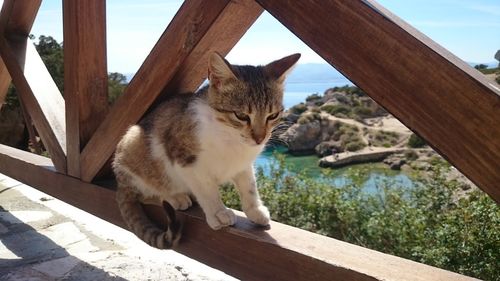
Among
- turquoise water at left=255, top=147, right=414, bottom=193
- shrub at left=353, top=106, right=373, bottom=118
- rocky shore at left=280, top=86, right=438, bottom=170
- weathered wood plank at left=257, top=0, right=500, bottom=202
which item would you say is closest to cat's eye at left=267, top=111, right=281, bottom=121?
weathered wood plank at left=257, top=0, right=500, bottom=202

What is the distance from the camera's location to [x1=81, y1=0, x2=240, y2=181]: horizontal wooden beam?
1.64m

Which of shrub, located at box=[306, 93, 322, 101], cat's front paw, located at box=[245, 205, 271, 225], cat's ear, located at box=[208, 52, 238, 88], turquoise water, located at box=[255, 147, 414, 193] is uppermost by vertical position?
shrub, located at box=[306, 93, 322, 101]

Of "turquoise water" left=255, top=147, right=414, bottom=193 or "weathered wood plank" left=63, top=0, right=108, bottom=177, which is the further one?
"turquoise water" left=255, top=147, right=414, bottom=193

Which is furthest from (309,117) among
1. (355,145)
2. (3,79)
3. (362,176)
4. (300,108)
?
(3,79)

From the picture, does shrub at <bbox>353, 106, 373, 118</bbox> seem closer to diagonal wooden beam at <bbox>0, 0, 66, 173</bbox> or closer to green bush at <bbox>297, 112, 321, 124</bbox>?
green bush at <bbox>297, 112, 321, 124</bbox>

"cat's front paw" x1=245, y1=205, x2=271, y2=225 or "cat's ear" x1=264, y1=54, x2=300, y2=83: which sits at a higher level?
"cat's ear" x1=264, y1=54, x2=300, y2=83

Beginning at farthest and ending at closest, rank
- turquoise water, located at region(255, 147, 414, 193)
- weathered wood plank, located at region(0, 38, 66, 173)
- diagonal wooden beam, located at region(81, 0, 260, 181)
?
turquoise water, located at region(255, 147, 414, 193)
weathered wood plank, located at region(0, 38, 66, 173)
diagonal wooden beam, located at region(81, 0, 260, 181)

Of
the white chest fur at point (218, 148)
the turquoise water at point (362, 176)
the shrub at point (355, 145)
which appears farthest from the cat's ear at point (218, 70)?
the shrub at point (355, 145)

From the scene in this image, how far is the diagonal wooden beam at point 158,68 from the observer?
1620 mm

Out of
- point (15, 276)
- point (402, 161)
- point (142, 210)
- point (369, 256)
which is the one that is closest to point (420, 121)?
point (369, 256)

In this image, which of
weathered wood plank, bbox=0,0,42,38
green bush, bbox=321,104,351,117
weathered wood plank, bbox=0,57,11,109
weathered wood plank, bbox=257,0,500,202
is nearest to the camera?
weathered wood plank, bbox=257,0,500,202

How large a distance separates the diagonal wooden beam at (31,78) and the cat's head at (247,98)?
1273 mm

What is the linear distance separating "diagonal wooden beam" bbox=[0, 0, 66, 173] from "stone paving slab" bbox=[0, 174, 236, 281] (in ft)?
1.86

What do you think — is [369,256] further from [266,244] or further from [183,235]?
[183,235]
